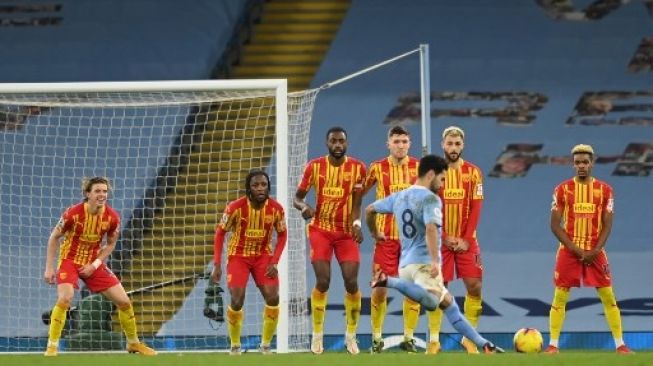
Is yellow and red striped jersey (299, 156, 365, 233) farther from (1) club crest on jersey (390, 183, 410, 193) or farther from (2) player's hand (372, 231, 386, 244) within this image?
(2) player's hand (372, 231, 386, 244)

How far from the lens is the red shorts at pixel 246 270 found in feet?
45.0

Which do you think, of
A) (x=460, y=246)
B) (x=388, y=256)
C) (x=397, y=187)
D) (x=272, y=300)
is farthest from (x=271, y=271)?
(x=460, y=246)

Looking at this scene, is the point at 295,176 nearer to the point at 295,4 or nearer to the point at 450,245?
the point at 450,245

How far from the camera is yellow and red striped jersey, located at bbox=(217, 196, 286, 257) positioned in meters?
13.7

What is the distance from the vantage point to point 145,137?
60.1ft

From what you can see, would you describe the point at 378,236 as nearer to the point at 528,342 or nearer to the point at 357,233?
the point at 357,233

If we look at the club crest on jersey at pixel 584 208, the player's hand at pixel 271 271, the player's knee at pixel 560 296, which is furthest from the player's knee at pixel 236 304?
the club crest on jersey at pixel 584 208

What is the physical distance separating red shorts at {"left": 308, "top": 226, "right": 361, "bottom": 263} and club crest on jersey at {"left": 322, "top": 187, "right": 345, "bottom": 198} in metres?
0.32

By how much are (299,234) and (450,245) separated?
2.53 m

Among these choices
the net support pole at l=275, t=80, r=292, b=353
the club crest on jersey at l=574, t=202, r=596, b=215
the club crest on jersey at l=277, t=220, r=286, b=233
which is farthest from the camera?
the net support pole at l=275, t=80, r=292, b=353

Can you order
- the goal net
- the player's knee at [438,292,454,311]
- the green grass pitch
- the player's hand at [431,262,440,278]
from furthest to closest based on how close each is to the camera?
1. the goal net
2. the player's knee at [438,292,454,311]
3. the player's hand at [431,262,440,278]
4. the green grass pitch

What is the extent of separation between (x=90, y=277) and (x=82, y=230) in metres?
0.41

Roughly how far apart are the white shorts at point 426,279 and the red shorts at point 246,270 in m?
2.24

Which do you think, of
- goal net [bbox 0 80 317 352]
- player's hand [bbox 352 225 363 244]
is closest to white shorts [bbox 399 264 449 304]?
player's hand [bbox 352 225 363 244]
